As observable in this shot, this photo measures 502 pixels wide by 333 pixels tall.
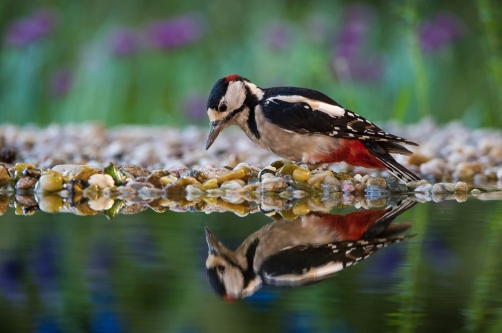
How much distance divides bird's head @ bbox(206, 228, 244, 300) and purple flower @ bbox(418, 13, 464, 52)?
535 cm

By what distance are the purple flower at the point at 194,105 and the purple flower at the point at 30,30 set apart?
1.28 metres

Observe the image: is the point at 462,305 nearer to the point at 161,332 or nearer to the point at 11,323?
the point at 161,332

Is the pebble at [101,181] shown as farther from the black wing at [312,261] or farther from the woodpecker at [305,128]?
the black wing at [312,261]

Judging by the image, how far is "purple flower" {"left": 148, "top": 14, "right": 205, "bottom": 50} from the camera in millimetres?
7191

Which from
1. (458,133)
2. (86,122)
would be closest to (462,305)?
(458,133)

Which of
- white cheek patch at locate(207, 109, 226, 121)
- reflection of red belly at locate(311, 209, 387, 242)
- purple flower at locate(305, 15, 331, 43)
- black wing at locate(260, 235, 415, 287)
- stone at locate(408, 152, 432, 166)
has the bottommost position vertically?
black wing at locate(260, 235, 415, 287)

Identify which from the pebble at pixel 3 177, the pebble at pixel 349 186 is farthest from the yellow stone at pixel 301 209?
the pebble at pixel 3 177

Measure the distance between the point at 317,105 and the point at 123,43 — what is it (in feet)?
12.1

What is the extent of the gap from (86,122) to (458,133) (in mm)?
2988

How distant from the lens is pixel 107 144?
5.47m

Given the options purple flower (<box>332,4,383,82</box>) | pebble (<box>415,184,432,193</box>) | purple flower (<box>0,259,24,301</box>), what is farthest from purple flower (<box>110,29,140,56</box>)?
purple flower (<box>0,259,24,301</box>)

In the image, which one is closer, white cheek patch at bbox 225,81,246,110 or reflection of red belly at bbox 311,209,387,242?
reflection of red belly at bbox 311,209,387,242

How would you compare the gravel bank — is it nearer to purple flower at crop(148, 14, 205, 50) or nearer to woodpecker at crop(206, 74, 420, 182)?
woodpecker at crop(206, 74, 420, 182)

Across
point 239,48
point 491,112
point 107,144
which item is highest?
point 239,48
